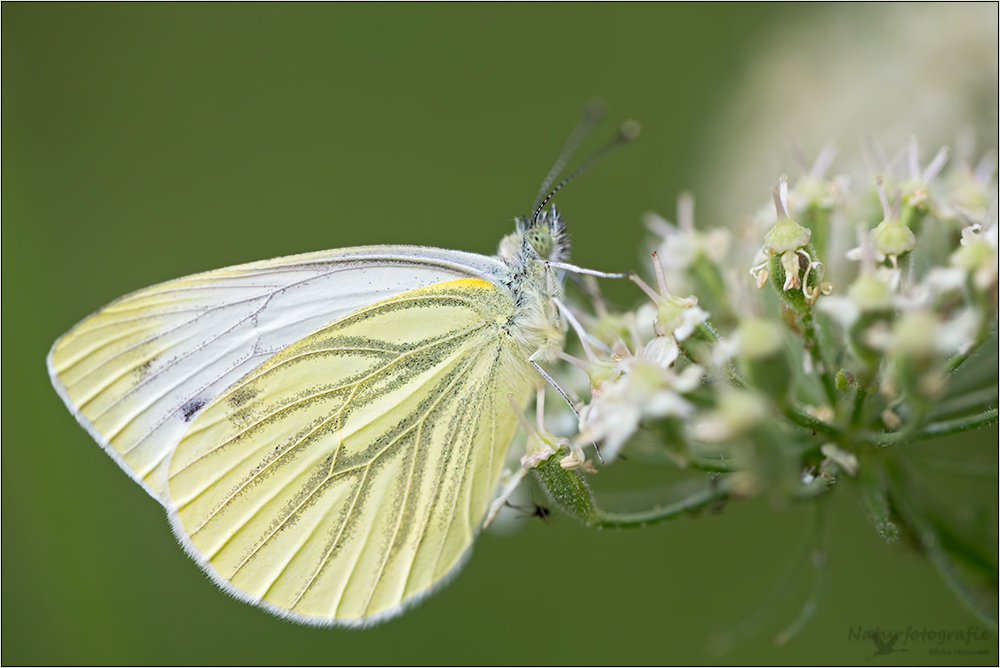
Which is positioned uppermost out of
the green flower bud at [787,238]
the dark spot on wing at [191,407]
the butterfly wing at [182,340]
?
the green flower bud at [787,238]

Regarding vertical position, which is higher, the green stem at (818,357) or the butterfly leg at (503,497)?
the green stem at (818,357)

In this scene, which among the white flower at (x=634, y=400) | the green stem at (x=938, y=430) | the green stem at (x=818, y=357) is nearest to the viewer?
the white flower at (x=634, y=400)

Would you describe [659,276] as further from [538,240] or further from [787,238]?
[538,240]

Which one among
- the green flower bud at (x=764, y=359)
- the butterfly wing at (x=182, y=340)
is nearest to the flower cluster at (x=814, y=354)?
the green flower bud at (x=764, y=359)

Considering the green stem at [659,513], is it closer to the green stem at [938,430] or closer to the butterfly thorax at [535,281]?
the green stem at [938,430]

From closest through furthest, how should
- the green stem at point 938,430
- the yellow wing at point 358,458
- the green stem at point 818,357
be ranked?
the green stem at point 938,430, the green stem at point 818,357, the yellow wing at point 358,458

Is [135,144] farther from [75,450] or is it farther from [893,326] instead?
[893,326]

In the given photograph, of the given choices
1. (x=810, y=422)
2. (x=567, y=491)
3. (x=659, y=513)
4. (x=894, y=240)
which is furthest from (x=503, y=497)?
(x=894, y=240)
